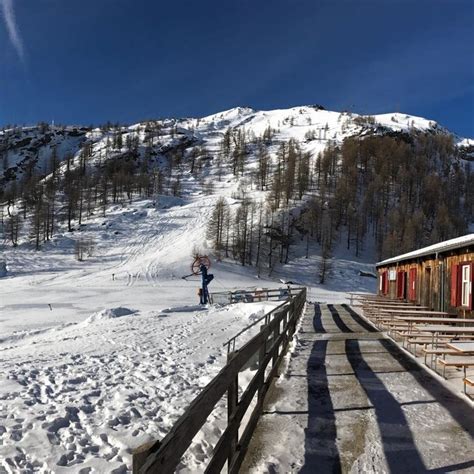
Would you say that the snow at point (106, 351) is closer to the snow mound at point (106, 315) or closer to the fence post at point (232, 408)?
the snow mound at point (106, 315)

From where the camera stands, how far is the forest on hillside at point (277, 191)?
7581 cm

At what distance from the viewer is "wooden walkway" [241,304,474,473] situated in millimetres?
4059

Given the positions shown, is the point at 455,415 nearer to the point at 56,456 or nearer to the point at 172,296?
the point at 56,456

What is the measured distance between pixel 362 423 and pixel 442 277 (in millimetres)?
13077

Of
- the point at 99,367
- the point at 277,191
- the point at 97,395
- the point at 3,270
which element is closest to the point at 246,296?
the point at 99,367

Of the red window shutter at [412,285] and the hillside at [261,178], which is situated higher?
the hillside at [261,178]

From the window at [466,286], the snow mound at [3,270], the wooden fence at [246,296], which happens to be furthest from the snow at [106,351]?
the window at [466,286]

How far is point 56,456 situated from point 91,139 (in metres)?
170

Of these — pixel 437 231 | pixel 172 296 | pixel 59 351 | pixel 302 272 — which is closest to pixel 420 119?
pixel 437 231

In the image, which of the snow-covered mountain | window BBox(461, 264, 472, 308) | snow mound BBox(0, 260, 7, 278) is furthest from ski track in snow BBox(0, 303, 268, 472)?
the snow-covered mountain

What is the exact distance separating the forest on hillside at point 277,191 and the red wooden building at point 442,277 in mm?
40577

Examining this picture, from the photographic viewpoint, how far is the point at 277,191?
89.4 m

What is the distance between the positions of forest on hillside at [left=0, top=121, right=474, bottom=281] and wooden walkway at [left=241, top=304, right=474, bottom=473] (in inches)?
2213

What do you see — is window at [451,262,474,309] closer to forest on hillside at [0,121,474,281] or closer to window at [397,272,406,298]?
window at [397,272,406,298]
